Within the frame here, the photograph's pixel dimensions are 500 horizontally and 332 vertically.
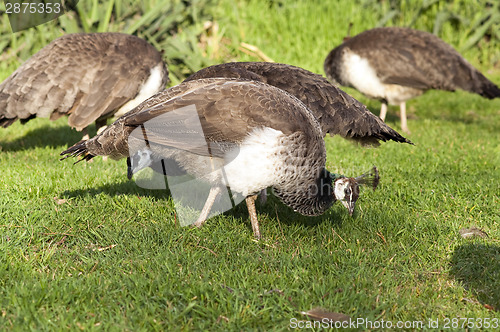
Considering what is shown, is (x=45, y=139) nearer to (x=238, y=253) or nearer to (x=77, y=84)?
(x=77, y=84)

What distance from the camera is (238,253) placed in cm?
365

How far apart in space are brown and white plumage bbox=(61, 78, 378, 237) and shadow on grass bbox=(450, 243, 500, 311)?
2.72 feet

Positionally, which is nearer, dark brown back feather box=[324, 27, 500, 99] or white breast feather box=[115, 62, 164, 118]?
white breast feather box=[115, 62, 164, 118]

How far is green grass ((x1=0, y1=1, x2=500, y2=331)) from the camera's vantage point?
2961 mm

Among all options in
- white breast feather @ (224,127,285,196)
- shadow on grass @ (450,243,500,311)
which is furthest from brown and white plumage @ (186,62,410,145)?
shadow on grass @ (450,243,500,311)

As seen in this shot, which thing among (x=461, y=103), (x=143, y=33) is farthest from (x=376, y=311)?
(x=461, y=103)

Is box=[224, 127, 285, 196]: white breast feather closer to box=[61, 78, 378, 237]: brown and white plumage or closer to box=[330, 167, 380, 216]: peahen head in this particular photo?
box=[61, 78, 378, 237]: brown and white plumage

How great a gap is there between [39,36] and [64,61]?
3161 millimetres

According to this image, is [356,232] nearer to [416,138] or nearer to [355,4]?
[416,138]

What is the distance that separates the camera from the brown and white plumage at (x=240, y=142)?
11.8 ft

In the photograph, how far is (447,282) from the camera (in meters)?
3.42

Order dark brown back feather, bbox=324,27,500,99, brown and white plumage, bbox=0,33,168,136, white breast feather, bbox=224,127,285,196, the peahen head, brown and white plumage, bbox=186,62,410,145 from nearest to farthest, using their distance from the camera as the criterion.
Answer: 1. white breast feather, bbox=224,127,285,196
2. the peahen head
3. brown and white plumage, bbox=186,62,410,145
4. brown and white plumage, bbox=0,33,168,136
5. dark brown back feather, bbox=324,27,500,99

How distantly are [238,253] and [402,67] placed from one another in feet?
15.6

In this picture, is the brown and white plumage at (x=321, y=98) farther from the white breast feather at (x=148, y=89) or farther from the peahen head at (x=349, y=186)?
the white breast feather at (x=148, y=89)
